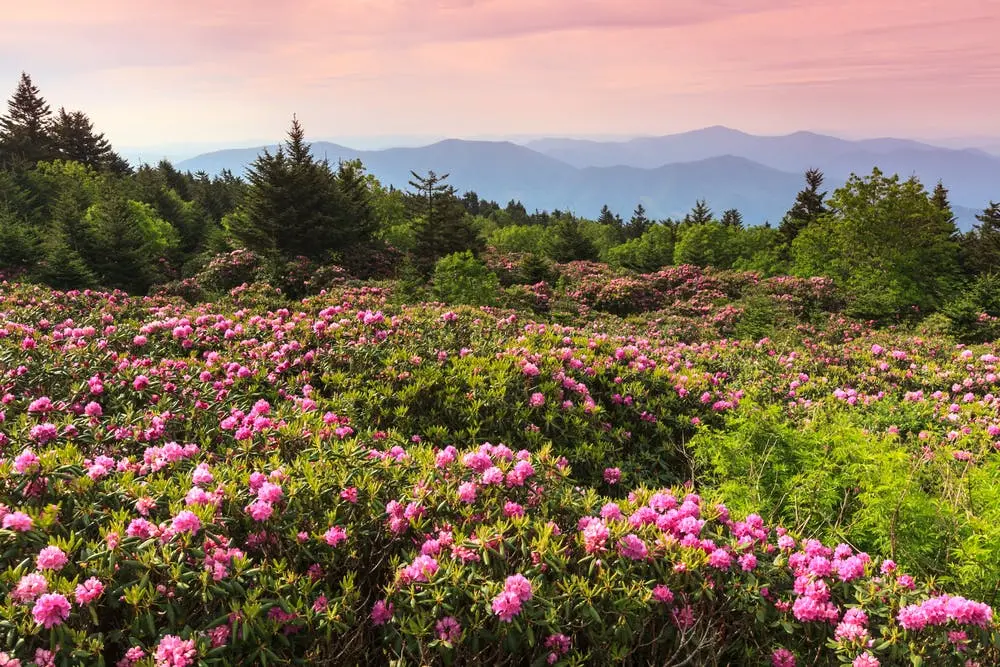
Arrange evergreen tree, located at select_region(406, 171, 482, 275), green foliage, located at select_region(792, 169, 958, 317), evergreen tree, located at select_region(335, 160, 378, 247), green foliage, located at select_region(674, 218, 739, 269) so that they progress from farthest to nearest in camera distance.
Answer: green foliage, located at select_region(674, 218, 739, 269)
evergreen tree, located at select_region(406, 171, 482, 275)
evergreen tree, located at select_region(335, 160, 378, 247)
green foliage, located at select_region(792, 169, 958, 317)

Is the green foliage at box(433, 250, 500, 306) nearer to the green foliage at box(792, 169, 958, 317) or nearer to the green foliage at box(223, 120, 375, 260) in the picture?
the green foliage at box(223, 120, 375, 260)

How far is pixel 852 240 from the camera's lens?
30.5 m

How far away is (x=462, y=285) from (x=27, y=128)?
54695 mm

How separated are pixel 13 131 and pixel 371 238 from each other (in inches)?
1616

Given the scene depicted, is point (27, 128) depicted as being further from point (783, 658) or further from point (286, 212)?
point (783, 658)

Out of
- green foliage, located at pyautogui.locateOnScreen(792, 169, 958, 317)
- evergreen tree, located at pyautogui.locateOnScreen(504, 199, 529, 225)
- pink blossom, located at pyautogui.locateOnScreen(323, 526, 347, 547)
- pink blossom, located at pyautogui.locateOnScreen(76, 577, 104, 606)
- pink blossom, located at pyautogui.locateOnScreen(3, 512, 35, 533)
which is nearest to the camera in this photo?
pink blossom, located at pyautogui.locateOnScreen(76, 577, 104, 606)

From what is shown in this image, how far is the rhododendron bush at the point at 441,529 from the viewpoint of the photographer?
8.16 feet

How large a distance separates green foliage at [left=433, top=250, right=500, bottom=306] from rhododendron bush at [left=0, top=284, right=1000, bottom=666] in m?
12.6

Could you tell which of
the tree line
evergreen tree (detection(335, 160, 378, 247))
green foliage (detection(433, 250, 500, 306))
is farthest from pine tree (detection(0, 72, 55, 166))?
green foliage (detection(433, 250, 500, 306))

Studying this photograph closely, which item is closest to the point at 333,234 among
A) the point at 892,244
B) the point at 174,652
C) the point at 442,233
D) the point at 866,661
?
the point at 442,233

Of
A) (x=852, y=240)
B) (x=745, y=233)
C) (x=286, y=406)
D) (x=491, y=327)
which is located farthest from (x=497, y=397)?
(x=745, y=233)

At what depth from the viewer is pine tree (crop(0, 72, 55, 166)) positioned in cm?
4491

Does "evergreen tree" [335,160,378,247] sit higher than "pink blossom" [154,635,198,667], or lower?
higher

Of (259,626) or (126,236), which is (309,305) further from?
(126,236)
